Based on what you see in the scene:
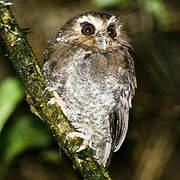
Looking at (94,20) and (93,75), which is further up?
(94,20)

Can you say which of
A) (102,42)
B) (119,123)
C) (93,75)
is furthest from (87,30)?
(119,123)

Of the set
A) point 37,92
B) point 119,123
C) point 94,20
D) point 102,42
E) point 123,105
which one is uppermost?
point 94,20

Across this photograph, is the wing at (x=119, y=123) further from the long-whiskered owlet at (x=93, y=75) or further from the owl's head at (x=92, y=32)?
the owl's head at (x=92, y=32)

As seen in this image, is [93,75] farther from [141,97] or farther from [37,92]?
[141,97]

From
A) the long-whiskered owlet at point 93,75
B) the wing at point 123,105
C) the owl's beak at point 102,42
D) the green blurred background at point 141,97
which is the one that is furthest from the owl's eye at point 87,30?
the green blurred background at point 141,97

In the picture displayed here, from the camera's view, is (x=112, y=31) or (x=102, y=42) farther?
(x=112, y=31)

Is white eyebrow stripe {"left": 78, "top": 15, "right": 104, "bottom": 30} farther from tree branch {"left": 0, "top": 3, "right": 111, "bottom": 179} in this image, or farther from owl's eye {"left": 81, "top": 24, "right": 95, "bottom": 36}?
tree branch {"left": 0, "top": 3, "right": 111, "bottom": 179}

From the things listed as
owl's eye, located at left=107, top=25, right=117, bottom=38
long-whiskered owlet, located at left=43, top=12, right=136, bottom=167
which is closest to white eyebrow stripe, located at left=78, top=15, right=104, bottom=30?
long-whiskered owlet, located at left=43, top=12, right=136, bottom=167
